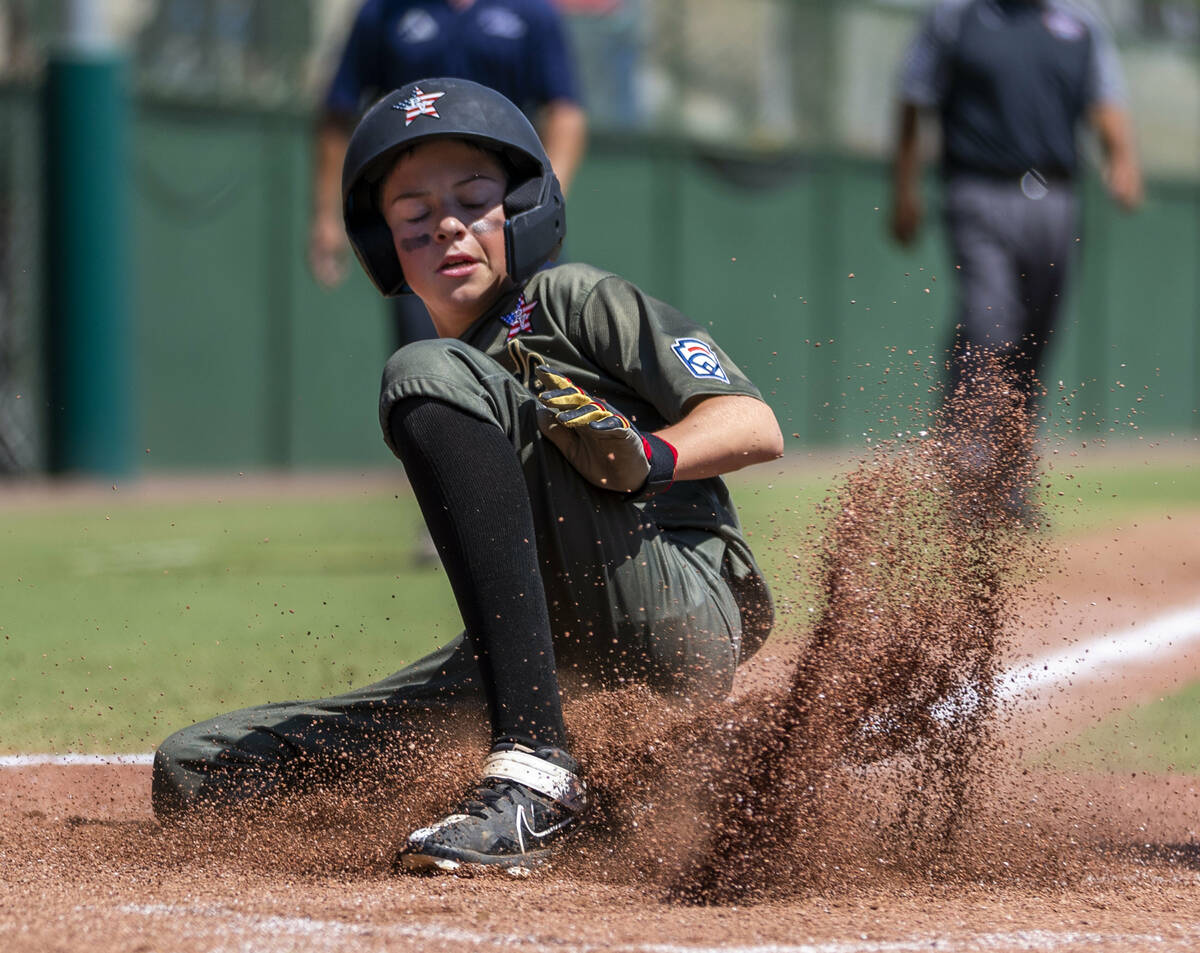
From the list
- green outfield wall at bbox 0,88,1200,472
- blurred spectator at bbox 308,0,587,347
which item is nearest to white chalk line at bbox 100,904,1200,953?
blurred spectator at bbox 308,0,587,347

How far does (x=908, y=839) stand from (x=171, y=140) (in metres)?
10.9

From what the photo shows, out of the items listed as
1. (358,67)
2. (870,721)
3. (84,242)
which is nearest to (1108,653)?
(870,721)

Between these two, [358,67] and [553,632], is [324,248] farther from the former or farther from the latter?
[553,632]

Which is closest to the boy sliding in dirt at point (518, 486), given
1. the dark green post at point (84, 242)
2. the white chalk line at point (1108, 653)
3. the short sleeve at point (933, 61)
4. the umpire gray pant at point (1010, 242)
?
the white chalk line at point (1108, 653)

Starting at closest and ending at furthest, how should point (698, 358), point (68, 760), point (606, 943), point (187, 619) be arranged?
point (606, 943) → point (698, 358) → point (68, 760) → point (187, 619)

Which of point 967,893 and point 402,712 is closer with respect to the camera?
point 967,893

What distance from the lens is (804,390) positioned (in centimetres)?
Answer: 1603

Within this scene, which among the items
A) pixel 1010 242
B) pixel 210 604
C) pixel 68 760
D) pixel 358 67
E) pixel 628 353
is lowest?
pixel 210 604

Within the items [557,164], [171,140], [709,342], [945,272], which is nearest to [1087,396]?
[945,272]

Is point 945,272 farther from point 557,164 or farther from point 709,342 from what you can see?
point 709,342

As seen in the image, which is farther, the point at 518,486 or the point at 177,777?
the point at 177,777

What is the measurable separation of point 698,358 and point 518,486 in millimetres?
379

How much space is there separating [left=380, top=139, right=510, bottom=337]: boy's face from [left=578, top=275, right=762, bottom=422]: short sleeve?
7.6 inches

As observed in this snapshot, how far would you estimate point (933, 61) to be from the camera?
7.21 meters
